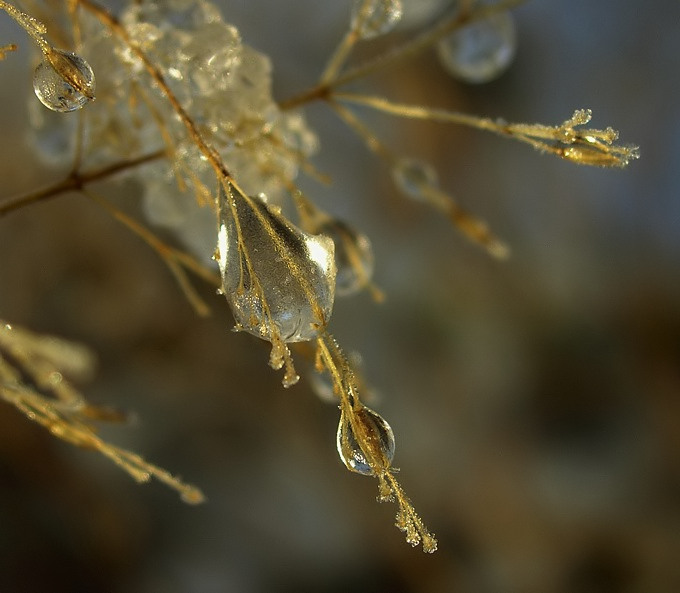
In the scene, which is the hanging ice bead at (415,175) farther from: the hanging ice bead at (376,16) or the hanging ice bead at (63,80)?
the hanging ice bead at (63,80)

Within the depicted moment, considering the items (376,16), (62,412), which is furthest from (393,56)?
(62,412)

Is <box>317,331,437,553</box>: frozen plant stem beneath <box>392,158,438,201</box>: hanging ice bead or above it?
beneath

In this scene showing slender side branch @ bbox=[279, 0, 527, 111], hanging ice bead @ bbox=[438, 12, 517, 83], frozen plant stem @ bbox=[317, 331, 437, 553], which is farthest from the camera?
hanging ice bead @ bbox=[438, 12, 517, 83]

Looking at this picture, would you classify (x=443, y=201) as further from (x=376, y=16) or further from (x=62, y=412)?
(x=62, y=412)

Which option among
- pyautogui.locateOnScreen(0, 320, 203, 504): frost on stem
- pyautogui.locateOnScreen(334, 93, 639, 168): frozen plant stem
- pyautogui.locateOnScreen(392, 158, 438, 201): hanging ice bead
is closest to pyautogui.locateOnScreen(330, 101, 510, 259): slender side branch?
Answer: pyautogui.locateOnScreen(392, 158, 438, 201): hanging ice bead

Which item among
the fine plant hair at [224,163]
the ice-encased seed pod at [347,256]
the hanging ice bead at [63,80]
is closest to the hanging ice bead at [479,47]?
the fine plant hair at [224,163]

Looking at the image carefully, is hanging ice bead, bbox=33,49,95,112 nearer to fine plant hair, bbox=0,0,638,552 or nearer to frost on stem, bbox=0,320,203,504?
fine plant hair, bbox=0,0,638,552
